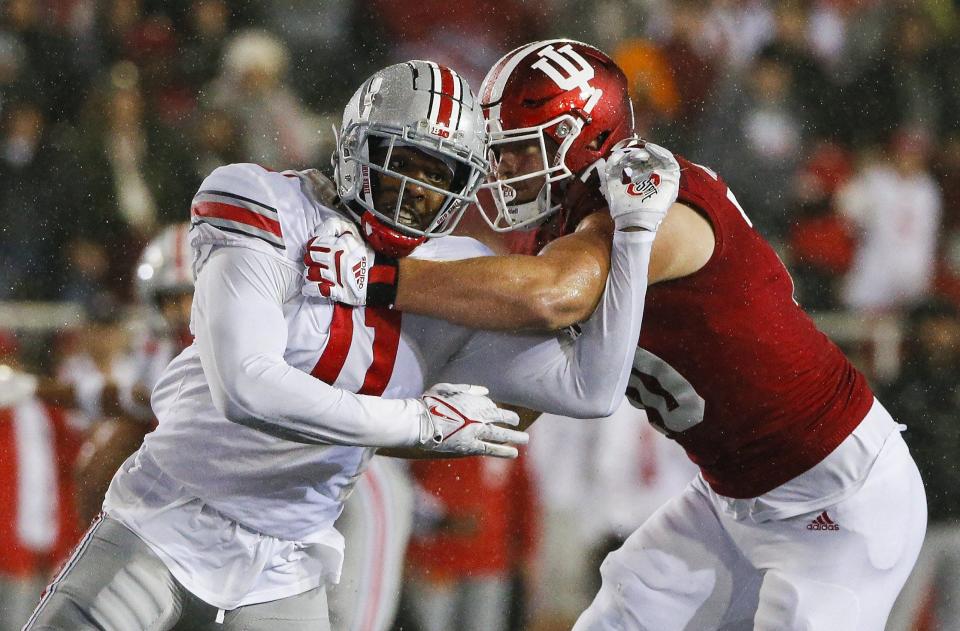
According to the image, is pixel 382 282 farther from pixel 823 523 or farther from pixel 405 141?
pixel 823 523

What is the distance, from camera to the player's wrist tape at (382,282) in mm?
2197

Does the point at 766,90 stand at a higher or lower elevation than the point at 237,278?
lower

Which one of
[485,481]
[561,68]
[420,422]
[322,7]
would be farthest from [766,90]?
[420,422]

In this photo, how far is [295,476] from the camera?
2.28 m

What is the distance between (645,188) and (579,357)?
359 millimetres

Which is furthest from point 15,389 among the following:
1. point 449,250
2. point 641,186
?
point 641,186

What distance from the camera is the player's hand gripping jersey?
2025 millimetres

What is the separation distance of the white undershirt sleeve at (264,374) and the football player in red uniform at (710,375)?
10.3 inches

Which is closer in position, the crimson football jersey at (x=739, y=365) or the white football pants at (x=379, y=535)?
the crimson football jersey at (x=739, y=365)

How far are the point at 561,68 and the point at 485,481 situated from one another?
185 cm

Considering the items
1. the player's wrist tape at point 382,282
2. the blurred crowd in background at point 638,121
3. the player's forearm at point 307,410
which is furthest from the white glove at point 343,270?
the blurred crowd in background at point 638,121

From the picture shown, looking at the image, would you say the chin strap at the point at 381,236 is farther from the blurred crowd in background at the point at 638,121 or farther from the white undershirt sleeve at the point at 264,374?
the blurred crowd in background at the point at 638,121

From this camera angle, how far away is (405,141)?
7.29 feet

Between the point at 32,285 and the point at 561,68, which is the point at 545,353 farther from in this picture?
the point at 32,285
